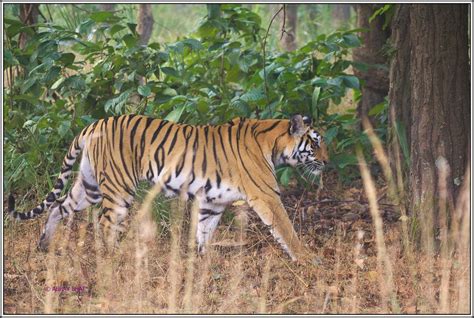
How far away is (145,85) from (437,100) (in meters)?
2.67

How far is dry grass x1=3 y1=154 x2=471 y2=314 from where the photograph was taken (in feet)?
18.6

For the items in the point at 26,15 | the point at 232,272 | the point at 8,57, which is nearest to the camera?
the point at 232,272

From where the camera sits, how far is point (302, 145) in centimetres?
709

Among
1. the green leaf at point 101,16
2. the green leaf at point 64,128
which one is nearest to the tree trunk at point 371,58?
the green leaf at point 101,16

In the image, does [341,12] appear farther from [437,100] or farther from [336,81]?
[437,100]

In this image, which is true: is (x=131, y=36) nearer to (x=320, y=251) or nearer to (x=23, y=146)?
(x=23, y=146)

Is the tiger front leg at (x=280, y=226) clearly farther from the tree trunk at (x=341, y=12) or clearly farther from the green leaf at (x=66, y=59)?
the tree trunk at (x=341, y=12)

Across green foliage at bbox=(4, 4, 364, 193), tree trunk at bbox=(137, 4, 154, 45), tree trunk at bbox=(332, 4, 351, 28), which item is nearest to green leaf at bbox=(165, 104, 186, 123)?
green foliage at bbox=(4, 4, 364, 193)

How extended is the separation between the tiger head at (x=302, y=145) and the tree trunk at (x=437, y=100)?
74cm

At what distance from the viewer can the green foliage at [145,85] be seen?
26.0 feet

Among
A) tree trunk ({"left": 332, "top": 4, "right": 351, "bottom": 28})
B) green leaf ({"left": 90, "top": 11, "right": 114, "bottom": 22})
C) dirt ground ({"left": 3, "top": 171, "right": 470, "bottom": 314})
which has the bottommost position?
dirt ground ({"left": 3, "top": 171, "right": 470, "bottom": 314})

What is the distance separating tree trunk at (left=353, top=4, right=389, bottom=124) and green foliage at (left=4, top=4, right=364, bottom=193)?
0.87m

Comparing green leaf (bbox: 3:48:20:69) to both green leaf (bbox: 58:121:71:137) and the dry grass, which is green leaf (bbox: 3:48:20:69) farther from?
the dry grass

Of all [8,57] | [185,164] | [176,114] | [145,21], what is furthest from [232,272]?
[145,21]
